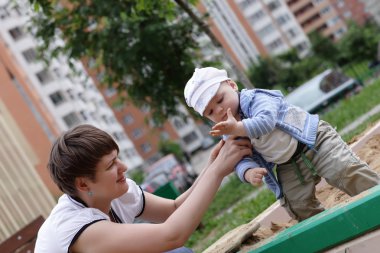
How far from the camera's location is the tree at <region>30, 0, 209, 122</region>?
12.1 m

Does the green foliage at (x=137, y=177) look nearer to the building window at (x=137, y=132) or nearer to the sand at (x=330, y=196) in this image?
the sand at (x=330, y=196)

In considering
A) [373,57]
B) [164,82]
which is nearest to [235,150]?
[164,82]

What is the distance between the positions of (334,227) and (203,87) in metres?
0.99

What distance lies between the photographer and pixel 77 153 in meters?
2.84

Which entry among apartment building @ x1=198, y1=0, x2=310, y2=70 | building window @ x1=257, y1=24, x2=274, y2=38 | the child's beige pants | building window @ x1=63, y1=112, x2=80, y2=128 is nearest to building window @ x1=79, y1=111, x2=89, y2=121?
building window @ x1=63, y1=112, x2=80, y2=128

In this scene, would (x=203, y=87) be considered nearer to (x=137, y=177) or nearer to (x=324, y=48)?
(x=137, y=177)

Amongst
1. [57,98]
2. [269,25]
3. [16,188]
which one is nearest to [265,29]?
[269,25]

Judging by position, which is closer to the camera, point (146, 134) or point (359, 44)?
point (359, 44)

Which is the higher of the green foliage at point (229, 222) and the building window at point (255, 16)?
the building window at point (255, 16)

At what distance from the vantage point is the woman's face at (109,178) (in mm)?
2926

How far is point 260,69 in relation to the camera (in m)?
59.0

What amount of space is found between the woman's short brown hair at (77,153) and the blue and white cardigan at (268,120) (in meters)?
0.70

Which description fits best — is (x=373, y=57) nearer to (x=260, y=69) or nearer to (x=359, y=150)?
(x=260, y=69)

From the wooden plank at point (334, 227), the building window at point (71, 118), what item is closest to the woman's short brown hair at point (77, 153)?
the wooden plank at point (334, 227)
